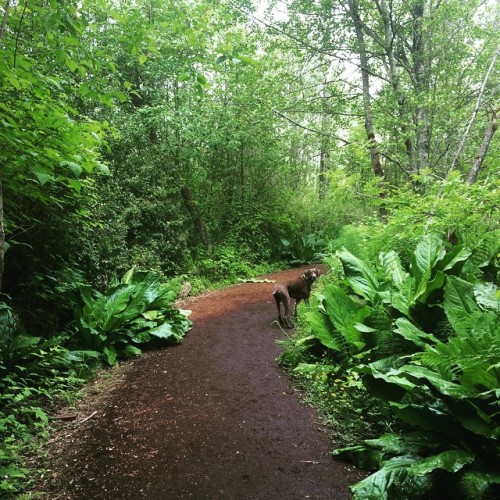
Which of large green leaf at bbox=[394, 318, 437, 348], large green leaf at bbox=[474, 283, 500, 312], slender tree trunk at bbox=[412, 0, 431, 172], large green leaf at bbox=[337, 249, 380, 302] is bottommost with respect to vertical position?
large green leaf at bbox=[394, 318, 437, 348]

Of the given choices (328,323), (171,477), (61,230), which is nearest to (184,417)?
(171,477)

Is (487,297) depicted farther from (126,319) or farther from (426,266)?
(126,319)

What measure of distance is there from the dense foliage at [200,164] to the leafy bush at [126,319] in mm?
27

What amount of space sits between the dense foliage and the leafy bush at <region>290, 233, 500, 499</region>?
6 cm

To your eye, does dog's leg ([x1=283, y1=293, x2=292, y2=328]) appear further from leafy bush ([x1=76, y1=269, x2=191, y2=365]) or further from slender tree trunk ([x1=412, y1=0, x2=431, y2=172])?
slender tree trunk ([x1=412, y1=0, x2=431, y2=172])

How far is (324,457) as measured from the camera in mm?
2672

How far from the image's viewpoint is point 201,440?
2881mm

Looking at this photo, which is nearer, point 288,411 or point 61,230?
point 288,411

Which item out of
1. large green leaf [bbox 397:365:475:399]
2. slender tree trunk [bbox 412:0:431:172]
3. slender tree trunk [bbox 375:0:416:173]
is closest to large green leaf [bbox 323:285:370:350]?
large green leaf [bbox 397:365:475:399]

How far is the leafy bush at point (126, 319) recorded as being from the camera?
4504mm

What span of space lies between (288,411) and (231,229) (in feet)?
27.1

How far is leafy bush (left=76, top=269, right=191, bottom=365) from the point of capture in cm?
450

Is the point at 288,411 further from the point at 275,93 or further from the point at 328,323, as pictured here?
the point at 275,93

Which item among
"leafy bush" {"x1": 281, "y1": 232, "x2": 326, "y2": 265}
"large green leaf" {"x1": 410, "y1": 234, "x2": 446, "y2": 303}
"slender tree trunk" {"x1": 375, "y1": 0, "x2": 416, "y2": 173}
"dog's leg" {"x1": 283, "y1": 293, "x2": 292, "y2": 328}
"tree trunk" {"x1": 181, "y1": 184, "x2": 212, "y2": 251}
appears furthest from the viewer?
"leafy bush" {"x1": 281, "y1": 232, "x2": 326, "y2": 265}
